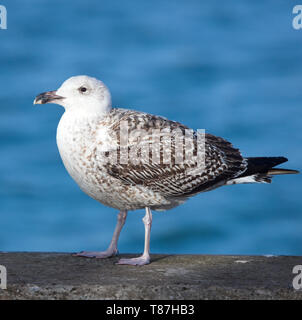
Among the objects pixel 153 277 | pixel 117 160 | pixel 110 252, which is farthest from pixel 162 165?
pixel 153 277

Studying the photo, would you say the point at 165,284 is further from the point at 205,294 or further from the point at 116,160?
the point at 116,160

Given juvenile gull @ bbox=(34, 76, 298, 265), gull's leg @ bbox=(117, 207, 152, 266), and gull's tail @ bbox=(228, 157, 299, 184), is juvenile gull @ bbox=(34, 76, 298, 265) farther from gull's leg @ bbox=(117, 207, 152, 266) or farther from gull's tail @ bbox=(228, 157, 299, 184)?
gull's tail @ bbox=(228, 157, 299, 184)

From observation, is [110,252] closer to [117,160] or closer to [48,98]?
[117,160]

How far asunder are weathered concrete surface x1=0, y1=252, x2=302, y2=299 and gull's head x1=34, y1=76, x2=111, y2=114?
165 centimetres

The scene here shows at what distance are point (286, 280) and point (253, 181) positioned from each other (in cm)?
167

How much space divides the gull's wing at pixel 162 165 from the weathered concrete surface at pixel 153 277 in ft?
2.69

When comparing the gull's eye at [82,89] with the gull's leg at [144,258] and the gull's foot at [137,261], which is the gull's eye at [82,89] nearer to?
the gull's leg at [144,258]

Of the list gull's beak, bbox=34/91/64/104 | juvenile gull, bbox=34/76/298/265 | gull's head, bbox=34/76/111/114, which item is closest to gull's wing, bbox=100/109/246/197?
juvenile gull, bbox=34/76/298/265

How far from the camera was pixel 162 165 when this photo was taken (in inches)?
290

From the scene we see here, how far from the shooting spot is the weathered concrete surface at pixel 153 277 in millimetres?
6117

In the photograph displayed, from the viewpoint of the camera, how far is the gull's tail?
780cm

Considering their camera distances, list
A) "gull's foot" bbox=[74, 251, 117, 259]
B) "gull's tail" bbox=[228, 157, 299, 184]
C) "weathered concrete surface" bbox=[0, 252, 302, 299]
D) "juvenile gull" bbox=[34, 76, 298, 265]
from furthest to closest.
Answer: "gull's tail" bbox=[228, 157, 299, 184] → "gull's foot" bbox=[74, 251, 117, 259] → "juvenile gull" bbox=[34, 76, 298, 265] → "weathered concrete surface" bbox=[0, 252, 302, 299]

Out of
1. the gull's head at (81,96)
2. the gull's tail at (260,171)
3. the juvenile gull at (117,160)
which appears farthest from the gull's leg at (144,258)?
the gull's head at (81,96)

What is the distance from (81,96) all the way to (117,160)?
804 mm
